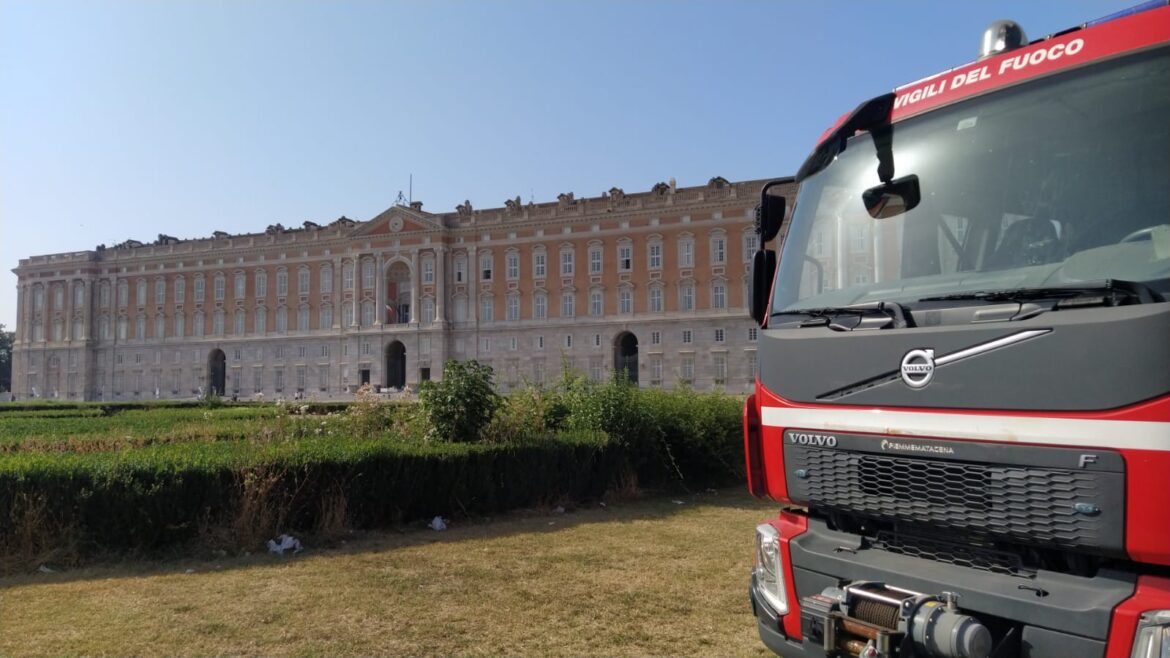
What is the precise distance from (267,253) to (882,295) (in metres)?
80.4

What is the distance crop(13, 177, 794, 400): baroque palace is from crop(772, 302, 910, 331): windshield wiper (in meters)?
53.9

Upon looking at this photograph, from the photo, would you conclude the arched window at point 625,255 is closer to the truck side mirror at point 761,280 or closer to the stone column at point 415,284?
the stone column at point 415,284

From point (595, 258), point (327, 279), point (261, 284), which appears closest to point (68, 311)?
point (261, 284)

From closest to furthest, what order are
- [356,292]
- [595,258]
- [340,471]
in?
[340,471] → [595,258] → [356,292]

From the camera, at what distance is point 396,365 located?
71.7 metres

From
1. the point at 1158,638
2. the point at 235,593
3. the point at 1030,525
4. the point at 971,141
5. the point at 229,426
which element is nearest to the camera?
the point at 1158,638

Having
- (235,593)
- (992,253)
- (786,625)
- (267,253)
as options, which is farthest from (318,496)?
(267,253)

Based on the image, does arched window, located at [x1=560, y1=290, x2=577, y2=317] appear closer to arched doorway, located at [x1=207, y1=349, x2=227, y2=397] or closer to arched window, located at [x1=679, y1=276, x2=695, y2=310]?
arched window, located at [x1=679, y1=276, x2=695, y2=310]

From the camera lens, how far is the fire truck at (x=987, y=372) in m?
2.75

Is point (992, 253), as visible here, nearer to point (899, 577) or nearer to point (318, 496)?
point (899, 577)

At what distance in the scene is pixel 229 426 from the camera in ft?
51.6

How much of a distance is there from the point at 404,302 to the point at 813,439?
71.1 meters

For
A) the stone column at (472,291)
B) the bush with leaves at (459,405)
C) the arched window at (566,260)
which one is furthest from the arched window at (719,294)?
the bush with leaves at (459,405)

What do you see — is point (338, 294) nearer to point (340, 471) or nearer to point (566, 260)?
point (566, 260)
